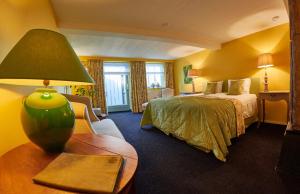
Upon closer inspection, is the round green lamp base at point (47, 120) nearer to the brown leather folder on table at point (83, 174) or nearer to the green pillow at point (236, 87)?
the brown leather folder on table at point (83, 174)

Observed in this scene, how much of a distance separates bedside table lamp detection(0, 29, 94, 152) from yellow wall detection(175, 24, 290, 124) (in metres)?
4.15

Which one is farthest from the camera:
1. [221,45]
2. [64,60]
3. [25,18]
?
[221,45]

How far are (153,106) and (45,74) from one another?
299cm

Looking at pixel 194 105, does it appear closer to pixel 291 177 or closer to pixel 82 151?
pixel 291 177

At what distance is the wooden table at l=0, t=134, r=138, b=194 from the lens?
0.50 metres

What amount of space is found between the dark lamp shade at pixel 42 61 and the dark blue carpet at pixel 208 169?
1283 mm

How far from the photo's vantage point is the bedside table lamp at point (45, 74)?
616 millimetres

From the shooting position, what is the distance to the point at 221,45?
4.51m

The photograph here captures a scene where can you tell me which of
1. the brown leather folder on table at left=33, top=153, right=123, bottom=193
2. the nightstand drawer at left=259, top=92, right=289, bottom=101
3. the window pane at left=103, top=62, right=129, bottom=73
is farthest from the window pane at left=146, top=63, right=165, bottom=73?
the brown leather folder on table at left=33, top=153, right=123, bottom=193

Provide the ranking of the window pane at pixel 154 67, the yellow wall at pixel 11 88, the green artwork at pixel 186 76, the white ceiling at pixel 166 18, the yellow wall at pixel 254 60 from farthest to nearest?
the window pane at pixel 154 67, the green artwork at pixel 186 76, the yellow wall at pixel 254 60, the white ceiling at pixel 166 18, the yellow wall at pixel 11 88

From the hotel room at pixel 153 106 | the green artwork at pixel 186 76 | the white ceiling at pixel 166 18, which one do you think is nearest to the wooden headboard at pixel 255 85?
the hotel room at pixel 153 106

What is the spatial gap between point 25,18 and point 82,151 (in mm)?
1339

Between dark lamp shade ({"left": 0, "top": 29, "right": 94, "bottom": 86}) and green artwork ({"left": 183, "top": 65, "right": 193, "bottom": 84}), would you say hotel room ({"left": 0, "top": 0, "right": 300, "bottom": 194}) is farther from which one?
green artwork ({"left": 183, "top": 65, "right": 193, "bottom": 84})

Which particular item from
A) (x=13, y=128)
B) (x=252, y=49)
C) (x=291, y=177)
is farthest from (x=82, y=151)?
(x=252, y=49)
